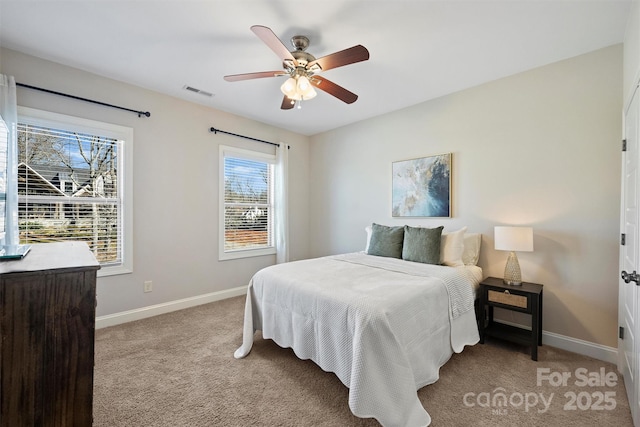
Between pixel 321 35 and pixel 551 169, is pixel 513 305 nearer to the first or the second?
pixel 551 169

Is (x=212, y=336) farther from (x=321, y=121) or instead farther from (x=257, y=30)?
(x=321, y=121)

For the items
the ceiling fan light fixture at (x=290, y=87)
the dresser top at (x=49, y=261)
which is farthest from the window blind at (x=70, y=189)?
the ceiling fan light fixture at (x=290, y=87)

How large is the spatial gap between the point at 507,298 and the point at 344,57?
2.41m

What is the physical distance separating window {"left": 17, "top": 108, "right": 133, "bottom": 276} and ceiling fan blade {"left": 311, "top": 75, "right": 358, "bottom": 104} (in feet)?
7.28

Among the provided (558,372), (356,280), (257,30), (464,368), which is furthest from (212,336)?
(558,372)

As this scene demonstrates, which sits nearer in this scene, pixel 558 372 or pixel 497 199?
pixel 558 372

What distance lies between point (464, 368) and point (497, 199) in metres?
1.71

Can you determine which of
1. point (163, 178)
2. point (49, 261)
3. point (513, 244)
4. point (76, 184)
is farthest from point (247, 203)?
point (513, 244)

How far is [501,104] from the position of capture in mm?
2896

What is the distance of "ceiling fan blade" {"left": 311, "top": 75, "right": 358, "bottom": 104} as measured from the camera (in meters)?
2.32

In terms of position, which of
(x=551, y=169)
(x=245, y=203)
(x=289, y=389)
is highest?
(x=551, y=169)

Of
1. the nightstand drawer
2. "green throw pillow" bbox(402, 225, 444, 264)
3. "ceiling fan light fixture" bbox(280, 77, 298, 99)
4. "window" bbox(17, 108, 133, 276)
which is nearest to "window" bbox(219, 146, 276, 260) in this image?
"window" bbox(17, 108, 133, 276)

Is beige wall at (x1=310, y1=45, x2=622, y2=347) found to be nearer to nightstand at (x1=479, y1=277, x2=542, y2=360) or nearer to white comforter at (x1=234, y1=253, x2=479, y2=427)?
nightstand at (x1=479, y1=277, x2=542, y2=360)

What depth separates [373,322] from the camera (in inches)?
64.0
